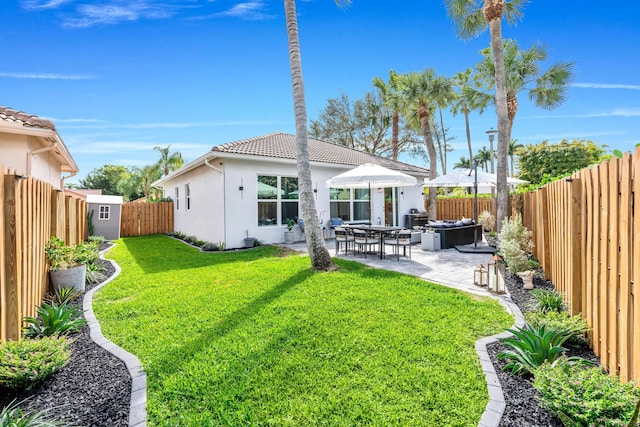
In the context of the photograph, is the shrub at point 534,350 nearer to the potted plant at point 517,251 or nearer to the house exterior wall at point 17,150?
the potted plant at point 517,251

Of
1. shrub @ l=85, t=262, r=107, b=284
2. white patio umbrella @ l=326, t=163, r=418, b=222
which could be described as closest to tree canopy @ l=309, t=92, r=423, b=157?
white patio umbrella @ l=326, t=163, r=418, b=222

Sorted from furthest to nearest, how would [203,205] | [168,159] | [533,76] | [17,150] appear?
[168,159] < [533,76] < [203,205] < [17,150]

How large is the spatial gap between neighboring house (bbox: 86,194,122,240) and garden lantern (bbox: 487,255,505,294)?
17.7 m

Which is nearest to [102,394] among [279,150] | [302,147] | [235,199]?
[302,147]

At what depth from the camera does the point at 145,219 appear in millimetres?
18766

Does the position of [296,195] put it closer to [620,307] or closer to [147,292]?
[147,292]

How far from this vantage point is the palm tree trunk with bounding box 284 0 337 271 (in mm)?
7727

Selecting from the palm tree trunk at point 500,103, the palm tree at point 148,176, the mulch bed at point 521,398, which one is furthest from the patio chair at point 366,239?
the palm tree at point 148,176

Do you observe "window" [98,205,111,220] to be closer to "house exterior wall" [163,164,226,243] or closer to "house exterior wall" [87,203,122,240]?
"house exterior wall" [87,203,122,240]

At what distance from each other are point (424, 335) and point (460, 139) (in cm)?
4081

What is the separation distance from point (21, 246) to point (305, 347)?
3.86m

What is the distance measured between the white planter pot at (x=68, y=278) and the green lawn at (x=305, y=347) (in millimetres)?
497

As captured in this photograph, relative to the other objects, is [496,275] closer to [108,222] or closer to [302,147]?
[302,147]

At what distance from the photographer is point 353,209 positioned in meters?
15.1
